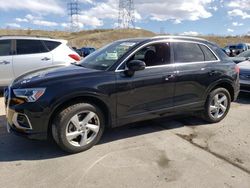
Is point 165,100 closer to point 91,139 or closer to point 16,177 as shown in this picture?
point 91,139

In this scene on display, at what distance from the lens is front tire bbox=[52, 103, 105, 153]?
3994 mm

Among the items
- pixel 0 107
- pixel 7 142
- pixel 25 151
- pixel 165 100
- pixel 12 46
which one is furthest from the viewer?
pixel 12 46

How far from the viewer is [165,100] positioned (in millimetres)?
4953

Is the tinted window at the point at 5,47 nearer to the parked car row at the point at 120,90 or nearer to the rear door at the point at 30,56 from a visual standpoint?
the rear door at the point at 30,56

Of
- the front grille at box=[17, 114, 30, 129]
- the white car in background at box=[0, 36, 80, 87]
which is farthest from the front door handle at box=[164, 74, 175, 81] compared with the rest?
the white car in background at box=[0, 36, 80, 87]

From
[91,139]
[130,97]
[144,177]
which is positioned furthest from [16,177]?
[130,97]

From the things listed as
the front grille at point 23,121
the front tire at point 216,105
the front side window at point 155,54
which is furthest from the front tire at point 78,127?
the front tire at point 216,105

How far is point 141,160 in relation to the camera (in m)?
4.00

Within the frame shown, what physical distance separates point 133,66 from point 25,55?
4531mm

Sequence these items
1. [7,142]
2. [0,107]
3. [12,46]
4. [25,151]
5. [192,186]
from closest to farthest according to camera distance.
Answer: [192,186] → [25,151] → [7,142] → [0,107] → [12,46]

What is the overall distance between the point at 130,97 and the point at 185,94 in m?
1.23

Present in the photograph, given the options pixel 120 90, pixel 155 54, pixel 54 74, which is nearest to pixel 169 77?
pixel 155 54

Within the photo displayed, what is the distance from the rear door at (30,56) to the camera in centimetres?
776

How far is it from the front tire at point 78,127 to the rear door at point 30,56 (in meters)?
3.97
